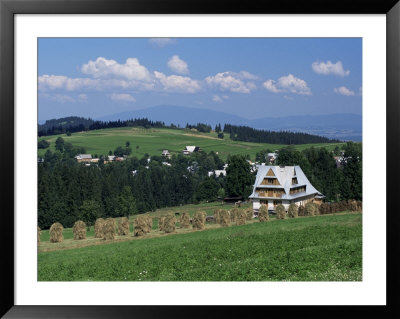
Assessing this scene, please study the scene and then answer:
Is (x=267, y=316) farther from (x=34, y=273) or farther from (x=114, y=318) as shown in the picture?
(x=34, y=273)

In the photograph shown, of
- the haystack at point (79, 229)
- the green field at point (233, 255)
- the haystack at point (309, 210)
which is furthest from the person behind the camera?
the haystack at point (309, 210)

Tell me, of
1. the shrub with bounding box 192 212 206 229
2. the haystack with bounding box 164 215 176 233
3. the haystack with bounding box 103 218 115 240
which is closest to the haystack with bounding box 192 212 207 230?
the shrub with bounding box 192 212 206 229

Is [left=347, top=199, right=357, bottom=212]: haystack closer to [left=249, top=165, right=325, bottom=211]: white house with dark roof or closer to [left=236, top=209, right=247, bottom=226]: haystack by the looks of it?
[left=249, top=165, right=325, bottom=211]: white house with dark roof

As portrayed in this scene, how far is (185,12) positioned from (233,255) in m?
2.49

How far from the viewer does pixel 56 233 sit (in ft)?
15.6

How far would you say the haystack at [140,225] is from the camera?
5.16 meters

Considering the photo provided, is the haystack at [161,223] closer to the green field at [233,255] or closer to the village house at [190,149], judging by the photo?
the green field at [233,255]

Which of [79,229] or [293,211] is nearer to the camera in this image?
[79,229]

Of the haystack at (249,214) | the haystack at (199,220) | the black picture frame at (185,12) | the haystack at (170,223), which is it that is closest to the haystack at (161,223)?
the haystack at (170,223)

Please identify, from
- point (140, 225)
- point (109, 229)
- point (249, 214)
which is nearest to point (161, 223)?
point (140, 225)

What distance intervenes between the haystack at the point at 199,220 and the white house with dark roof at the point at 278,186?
24.9 inches

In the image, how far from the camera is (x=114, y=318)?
136 inches

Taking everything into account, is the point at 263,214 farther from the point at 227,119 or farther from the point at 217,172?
the point at 227,119

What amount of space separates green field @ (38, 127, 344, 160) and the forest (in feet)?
0.29
